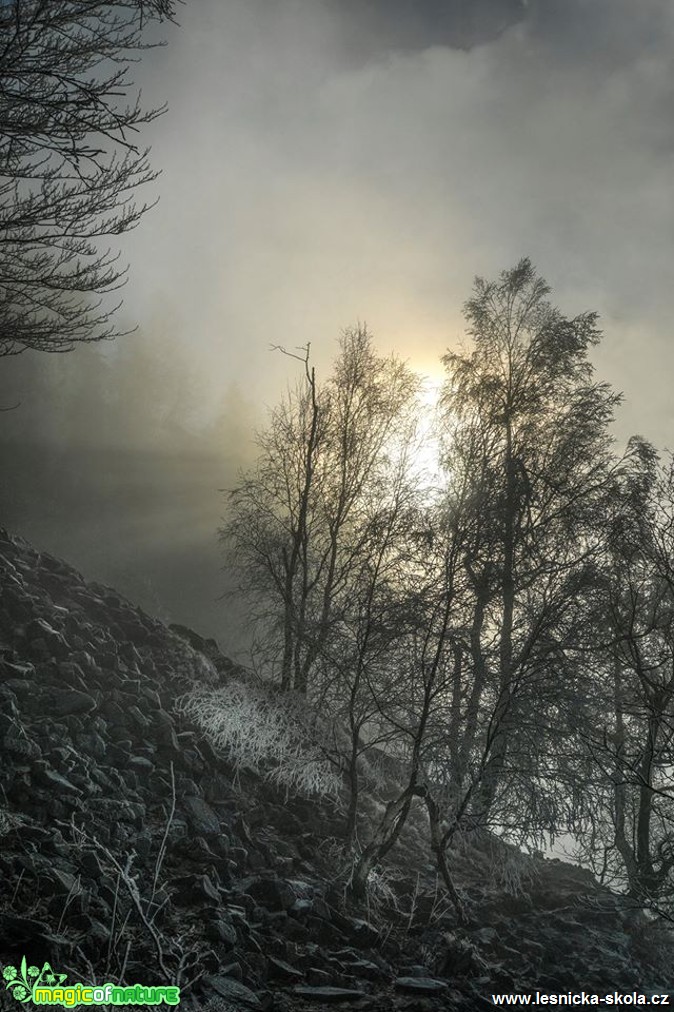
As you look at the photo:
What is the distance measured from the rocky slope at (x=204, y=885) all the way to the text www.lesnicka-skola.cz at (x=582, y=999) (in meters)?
0.11

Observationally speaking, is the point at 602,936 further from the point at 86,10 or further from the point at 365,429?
the point at 86,10

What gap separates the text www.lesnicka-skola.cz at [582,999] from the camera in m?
4.53

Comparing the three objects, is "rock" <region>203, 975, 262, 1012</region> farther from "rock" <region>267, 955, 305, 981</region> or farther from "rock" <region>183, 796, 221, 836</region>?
"rock" <region>183, 796, 221, 836</region>

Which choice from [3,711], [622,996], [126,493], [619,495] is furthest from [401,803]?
[126,493]

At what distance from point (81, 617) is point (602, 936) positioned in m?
7.85

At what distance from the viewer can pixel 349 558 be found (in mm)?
9859

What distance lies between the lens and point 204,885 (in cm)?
475

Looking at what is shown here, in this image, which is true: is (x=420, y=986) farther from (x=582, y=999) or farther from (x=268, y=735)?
(x=268, y=735)

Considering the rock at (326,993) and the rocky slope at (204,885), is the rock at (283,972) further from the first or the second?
the rock at (326,993)

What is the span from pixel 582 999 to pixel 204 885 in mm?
3231

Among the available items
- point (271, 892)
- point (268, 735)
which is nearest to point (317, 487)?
point (268, 735)

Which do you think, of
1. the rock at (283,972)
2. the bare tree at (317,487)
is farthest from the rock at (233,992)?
the bare tree at (317,487)

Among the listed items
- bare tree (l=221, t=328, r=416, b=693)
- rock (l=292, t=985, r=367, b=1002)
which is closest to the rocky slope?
rock (l=292, t=985, r=367, b=1002)

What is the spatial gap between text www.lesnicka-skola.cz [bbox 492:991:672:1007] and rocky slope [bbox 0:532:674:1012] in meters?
0.11
